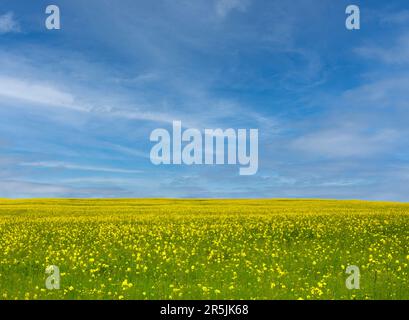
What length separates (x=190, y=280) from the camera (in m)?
15.5

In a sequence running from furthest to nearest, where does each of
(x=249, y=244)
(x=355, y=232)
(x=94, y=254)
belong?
(x=355, y=232)
(x=249, y=244)
(x=94, y=254)

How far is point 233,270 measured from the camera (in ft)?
54.8

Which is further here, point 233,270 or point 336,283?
point 233,270

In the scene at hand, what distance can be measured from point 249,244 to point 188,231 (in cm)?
592

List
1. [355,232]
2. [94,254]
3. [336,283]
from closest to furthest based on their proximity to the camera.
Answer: [336,283] < [94,254] < [355,232]

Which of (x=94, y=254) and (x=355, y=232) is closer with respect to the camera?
(x=94, y=254)
